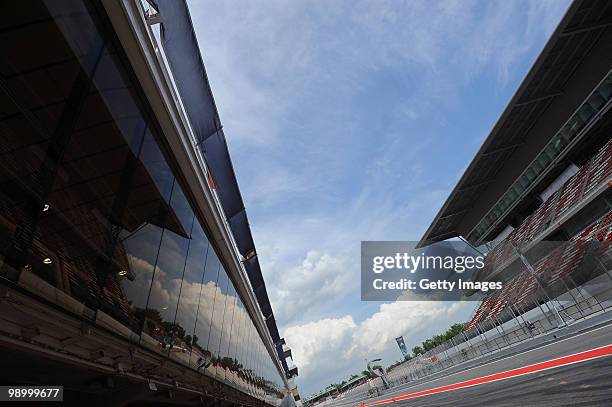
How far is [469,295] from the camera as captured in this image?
53688 millimetres

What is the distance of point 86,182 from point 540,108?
36808 millimetres

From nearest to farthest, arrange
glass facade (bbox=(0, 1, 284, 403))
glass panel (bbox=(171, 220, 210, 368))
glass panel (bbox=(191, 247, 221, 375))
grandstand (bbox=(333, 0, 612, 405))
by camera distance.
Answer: glass facade (bbox=(0, 1, 284, 403))
glass panel (bbox=(171, 220, 210, 368))
glass panel (bbox=(191, 247, 221, 375))
grandstand (bbox=(333, 0, 612, 405))

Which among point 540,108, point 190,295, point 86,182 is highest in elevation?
point 540,108

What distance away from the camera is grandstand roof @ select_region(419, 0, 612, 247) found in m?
24.4

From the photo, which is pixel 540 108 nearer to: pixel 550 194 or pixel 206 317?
pixel 550 194

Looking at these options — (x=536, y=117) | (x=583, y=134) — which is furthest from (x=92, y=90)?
(x=536, y=117)

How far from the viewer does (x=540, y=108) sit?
3128 centimetres

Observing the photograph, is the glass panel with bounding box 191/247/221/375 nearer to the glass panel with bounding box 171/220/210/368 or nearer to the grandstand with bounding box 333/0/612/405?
the glass panel with bounding box 171/220/210/368

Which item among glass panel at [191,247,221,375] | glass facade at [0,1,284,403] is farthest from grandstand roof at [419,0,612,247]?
glass facade at [0,1,284,403]

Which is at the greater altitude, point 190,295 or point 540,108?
point 540,108

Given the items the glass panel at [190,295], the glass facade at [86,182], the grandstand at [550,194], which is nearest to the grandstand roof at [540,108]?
the grandstand at [550,194]

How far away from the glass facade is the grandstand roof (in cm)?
2861

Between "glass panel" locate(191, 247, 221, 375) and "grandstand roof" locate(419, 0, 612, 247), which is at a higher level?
"grandstand roof" locate(419, 0, 612, 247)

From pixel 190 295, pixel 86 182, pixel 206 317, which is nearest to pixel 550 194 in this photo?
pixel 206 317
